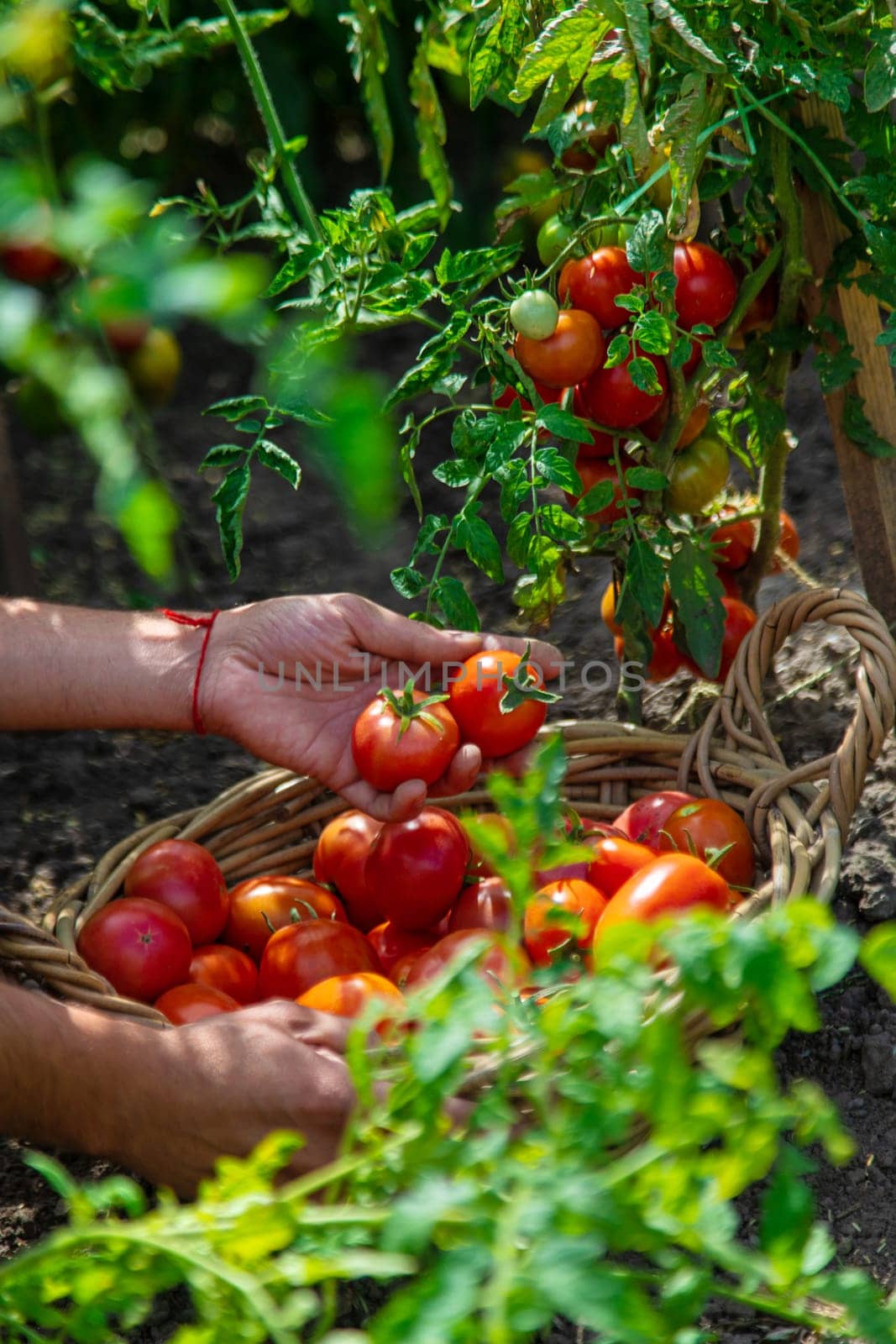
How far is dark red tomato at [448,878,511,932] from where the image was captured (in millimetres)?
1589

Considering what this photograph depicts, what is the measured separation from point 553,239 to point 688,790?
0.70m

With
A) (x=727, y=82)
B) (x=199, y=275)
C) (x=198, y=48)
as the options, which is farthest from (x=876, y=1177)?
(x=198, y=48)

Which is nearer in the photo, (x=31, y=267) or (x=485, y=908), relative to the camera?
(x=485, y=908)

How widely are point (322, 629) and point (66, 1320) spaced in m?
1.04

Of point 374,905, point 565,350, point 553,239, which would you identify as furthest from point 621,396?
point 374,905

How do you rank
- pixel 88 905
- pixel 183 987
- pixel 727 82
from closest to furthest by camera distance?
pixel 727 82, pixel 183 987, pixel 88 905

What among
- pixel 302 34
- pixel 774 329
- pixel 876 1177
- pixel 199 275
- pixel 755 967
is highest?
pixel 302 34

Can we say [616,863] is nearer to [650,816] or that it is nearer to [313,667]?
[650,816]

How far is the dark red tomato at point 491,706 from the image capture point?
158 centimetres

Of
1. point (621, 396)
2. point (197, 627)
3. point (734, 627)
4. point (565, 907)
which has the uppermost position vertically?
point (621, 396)

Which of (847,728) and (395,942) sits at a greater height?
(847,728)

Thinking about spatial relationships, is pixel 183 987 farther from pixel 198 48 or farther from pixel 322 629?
pixel 198 48

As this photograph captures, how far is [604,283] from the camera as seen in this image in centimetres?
155

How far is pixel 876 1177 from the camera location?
142 cm
